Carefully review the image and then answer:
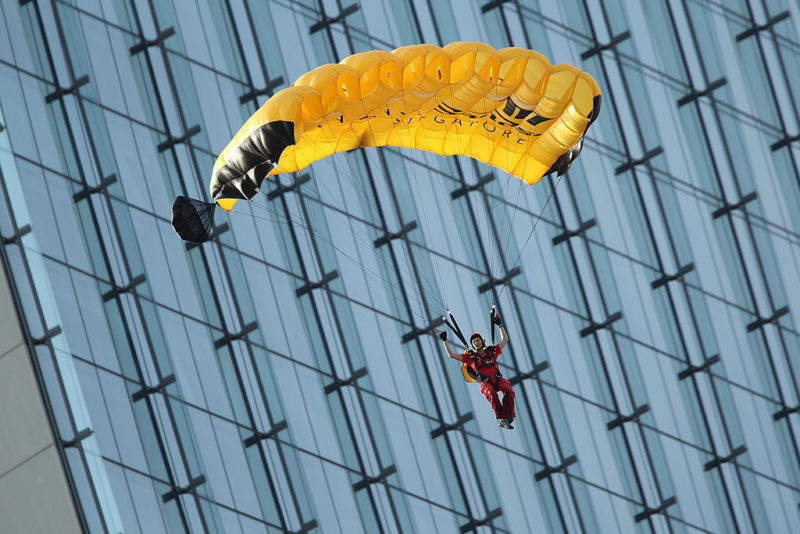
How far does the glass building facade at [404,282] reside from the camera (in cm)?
2034

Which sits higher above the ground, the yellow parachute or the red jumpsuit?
the yellow parachute

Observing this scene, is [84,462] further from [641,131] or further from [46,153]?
[641,131]

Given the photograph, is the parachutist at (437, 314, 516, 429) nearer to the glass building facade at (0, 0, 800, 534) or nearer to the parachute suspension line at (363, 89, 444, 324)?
the glass building facade at (0, 0, 800, 534)

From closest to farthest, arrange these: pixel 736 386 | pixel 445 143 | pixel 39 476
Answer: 1. pixel 445 143
2. pixel 39 476
3. pixel 736 386

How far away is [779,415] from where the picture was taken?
2133 centimetres

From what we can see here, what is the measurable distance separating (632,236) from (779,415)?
3573 mm

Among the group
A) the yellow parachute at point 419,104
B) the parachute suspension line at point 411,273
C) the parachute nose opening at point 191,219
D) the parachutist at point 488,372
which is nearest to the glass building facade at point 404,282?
the parachute suspension line at point 411,273

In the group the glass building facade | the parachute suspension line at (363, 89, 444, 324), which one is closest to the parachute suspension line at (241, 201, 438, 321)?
the glass building facade

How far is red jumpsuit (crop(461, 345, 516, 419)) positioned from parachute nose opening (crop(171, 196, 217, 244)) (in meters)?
3.51

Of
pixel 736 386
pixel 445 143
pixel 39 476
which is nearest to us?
pixel 445 143

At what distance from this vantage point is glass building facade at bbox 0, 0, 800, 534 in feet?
66.7

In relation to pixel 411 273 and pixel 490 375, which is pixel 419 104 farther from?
pixel 411 273

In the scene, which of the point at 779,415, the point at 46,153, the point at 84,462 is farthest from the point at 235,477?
the point at 779,415

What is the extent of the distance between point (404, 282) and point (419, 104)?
Result: 542 cm
